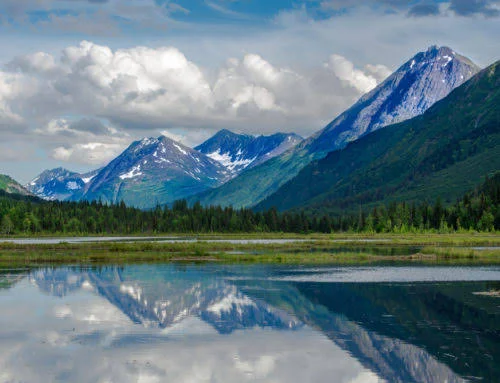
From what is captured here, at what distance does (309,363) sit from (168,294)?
31.5 metres

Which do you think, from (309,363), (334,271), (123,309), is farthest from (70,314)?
(334,271)

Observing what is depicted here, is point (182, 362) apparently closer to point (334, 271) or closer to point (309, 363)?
point (309, 363)

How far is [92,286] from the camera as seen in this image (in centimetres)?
7969

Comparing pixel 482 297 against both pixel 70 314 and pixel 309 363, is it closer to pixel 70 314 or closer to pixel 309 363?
pixel 309 363

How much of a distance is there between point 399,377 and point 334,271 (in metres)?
58.3

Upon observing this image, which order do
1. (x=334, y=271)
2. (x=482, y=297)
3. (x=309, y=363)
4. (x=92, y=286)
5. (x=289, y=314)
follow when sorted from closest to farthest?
(x=309, y=363) < (x=289, y=314) < (x=482, y=297) < (x=92, y=286) < (x=334, y=271)

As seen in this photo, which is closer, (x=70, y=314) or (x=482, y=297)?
(x=70, y=314)

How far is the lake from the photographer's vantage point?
130 ft

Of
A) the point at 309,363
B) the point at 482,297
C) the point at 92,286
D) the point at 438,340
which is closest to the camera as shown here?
the point at 309,363

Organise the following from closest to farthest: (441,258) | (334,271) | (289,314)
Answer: (289,314)
(334,271)
(441,258)

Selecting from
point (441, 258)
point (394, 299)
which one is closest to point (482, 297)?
point (394, 299)

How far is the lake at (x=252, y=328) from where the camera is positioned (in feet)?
130

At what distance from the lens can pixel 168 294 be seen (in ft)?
232

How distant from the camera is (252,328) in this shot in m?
52.8
